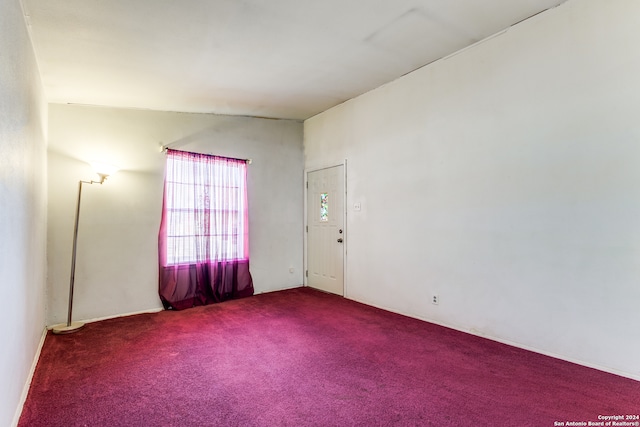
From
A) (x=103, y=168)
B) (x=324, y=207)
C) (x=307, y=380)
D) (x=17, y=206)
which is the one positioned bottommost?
(x=307, y=380)

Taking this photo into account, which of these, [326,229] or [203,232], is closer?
[203,232]

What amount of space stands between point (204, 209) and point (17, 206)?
97.0 inches

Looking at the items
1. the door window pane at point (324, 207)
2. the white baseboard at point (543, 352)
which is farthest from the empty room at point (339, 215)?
the door window pane at point (324, 207)

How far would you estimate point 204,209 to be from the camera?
4398 mm

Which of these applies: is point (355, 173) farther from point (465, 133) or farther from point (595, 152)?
point (595, 152)

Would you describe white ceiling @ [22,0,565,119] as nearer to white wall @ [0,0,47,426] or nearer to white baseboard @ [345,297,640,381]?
white wall @ [0,0,47,426]

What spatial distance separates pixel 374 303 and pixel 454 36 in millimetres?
3154

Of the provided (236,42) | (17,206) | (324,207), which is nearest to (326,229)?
(324,207)

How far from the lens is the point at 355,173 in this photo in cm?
450

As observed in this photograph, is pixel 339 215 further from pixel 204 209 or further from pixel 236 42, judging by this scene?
pixel 236 42

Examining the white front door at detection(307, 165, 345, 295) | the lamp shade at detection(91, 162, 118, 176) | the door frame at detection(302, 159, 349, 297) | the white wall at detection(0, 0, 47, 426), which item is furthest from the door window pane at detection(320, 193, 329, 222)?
the white wall at detection(0, 0, 47, 426)

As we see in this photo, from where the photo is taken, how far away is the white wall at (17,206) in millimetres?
1610

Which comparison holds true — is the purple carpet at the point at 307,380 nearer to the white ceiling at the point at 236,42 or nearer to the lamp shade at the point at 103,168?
the lamp shade at the point at 103,168

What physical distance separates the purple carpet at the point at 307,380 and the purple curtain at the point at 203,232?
866mm
